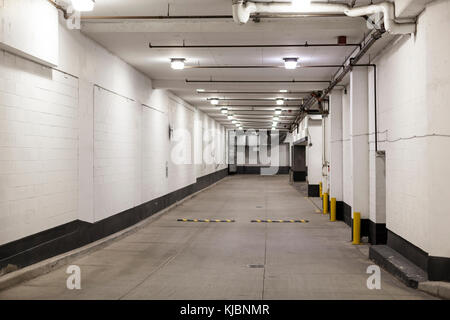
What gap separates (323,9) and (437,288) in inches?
171

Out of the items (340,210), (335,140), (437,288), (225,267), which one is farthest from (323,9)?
(340,210)

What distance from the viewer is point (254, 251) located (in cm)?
962

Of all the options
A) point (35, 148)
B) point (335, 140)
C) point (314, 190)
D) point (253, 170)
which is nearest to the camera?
point (35, 148)

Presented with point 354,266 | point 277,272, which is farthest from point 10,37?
point 354,266

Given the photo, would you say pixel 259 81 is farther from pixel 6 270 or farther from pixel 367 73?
pixel 6 270

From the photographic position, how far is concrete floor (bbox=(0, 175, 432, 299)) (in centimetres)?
652

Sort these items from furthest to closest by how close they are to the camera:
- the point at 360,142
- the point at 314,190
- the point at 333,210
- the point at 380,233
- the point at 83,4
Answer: the point at 314,190, the point at 333,210, the point at 360,142, the point at 380,233, the point at 83,4

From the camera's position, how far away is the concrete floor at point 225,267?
652 cm

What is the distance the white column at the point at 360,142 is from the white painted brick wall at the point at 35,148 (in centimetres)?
603

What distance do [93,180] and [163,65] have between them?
13.9 feet

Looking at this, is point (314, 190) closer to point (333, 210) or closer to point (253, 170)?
point (333, 210)

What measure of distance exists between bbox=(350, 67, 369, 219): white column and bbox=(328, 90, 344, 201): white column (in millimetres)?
3761

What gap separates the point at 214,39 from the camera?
991cm

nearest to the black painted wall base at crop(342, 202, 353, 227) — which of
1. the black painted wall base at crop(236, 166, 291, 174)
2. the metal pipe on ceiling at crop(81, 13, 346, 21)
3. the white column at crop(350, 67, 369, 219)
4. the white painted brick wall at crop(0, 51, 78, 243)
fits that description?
the white column at crop(350, 67, 369, 219)
